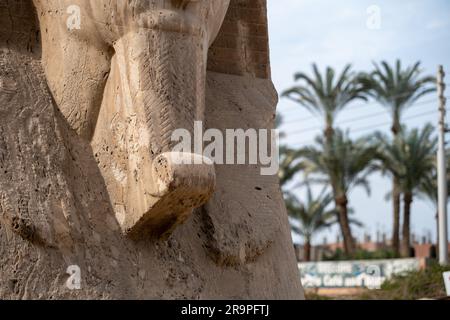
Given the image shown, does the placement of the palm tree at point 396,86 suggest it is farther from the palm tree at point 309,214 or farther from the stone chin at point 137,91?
the stone chin at point 137,91

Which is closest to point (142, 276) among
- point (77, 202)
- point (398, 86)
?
point (77, 202)

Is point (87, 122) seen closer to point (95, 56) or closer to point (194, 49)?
point (95, 56)

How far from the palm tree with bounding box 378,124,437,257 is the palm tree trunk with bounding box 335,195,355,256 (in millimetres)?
1484

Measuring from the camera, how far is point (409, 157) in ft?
70.8

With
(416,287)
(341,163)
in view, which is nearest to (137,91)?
(416,287)

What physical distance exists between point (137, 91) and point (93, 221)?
635 millimetres

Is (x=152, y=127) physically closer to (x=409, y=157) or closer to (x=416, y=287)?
(x=416, y=287)

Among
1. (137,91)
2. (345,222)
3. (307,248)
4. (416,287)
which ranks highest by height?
(137,91)

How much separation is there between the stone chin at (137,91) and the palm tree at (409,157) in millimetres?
18094

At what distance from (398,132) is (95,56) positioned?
61.7 ft

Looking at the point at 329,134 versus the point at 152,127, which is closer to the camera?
the point at 152,127

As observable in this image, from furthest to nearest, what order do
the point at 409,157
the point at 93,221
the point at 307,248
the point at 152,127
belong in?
the point at 307,248 < the point at 409,157 < the point at 93,221 < the point at 152,127

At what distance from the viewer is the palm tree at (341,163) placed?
21656mm

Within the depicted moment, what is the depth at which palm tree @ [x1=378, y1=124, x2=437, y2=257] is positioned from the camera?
2161 centimetres
